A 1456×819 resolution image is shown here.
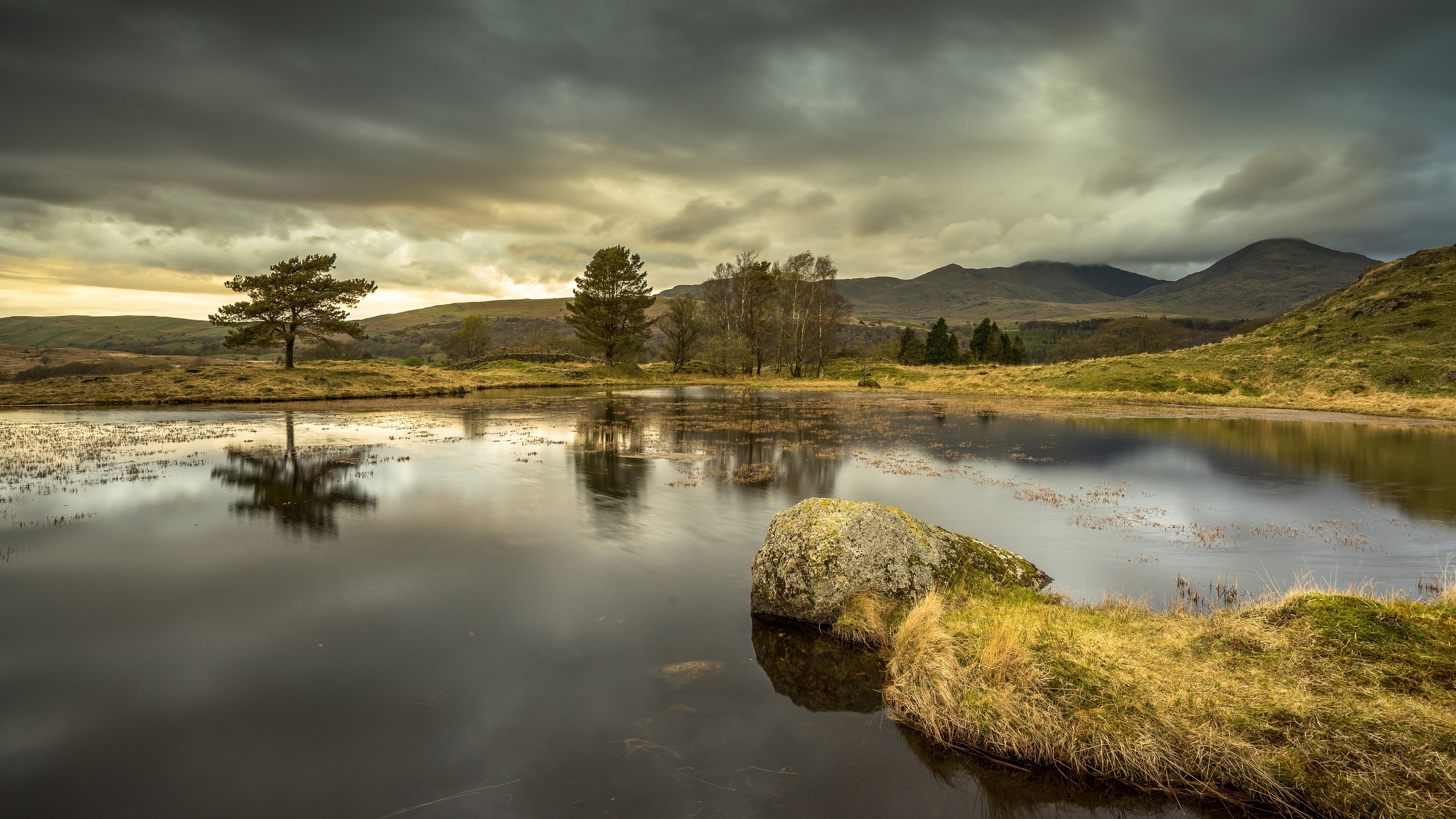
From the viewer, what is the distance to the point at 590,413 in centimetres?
3922

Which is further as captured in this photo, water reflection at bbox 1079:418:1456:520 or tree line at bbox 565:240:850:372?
tree line at bbox 565:240:850:372

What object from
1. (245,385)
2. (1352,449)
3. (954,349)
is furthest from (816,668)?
(954,349)

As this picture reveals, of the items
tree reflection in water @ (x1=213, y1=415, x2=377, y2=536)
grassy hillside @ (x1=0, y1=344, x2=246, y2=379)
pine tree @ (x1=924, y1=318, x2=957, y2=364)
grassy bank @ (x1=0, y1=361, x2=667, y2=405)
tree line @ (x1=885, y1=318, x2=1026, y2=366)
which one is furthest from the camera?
tree line @ (x1=885, y1=318, x2=1026, y2=366)

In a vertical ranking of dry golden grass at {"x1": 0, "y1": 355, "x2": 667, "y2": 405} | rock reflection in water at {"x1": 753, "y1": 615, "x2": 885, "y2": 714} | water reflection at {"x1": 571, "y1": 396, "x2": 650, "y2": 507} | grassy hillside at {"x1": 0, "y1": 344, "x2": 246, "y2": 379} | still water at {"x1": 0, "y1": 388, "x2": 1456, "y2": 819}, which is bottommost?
rock reflection in water at {"x1": 753, "y1": 615, "x2": 885, "y2": 714}

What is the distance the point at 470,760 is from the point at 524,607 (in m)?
3.49

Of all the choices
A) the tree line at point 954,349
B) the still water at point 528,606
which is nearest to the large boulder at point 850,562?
the still water at point 528,606

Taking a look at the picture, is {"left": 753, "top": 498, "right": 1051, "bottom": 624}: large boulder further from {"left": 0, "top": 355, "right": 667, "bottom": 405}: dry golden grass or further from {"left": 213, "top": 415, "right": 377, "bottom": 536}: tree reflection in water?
{"left": 0, "top": 355, "right": 667, "bottom": 405}: dry golden grass

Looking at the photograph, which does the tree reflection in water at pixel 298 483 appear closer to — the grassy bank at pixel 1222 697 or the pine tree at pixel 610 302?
the grassy bank at pixel 1222 697

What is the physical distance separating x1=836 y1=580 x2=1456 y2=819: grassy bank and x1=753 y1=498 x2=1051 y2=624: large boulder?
96cm

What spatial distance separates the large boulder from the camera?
8320 mm

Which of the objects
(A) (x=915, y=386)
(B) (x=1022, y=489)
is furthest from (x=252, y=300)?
(A) (x=915, y=386)

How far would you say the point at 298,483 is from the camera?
16.9 meters

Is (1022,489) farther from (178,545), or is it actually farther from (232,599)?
(178,545)

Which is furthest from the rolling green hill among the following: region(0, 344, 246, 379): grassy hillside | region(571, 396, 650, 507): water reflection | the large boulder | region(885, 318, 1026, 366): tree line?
region(0, 344, 246, 379): grassy hillside
